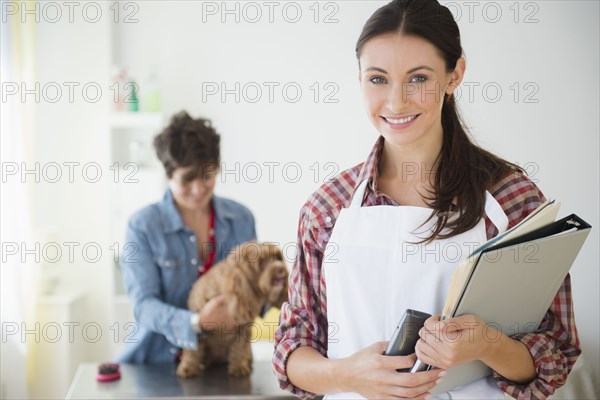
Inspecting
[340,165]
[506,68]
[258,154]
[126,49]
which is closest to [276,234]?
[258,154]

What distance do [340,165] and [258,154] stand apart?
817 millimetres

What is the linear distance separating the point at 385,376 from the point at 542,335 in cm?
29

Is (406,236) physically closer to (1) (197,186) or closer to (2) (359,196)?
(2) (359,196)

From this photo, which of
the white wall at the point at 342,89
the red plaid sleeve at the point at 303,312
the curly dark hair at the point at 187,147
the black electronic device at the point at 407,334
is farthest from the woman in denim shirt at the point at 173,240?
the black electronic device at the point at 407,334

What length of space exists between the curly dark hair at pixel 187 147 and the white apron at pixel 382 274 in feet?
3.67

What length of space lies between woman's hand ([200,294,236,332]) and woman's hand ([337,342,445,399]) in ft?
3.09

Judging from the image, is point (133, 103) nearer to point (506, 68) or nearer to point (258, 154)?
point (258, 154)

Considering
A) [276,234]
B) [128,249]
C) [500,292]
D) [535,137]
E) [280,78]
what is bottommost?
[276,234]

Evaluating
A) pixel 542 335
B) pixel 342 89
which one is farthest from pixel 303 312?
pixel 342 89

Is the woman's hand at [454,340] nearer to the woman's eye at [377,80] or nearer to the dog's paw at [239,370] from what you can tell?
the woman's eye at [377,80]

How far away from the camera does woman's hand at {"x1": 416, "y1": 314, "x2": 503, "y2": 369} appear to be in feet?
3.37

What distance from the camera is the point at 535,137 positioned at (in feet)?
7.24

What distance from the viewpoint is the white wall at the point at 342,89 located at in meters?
2.14

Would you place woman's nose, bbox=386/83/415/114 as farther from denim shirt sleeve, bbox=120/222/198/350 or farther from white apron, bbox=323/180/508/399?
denim shirt sleeve, bbox=120/222/198/350
